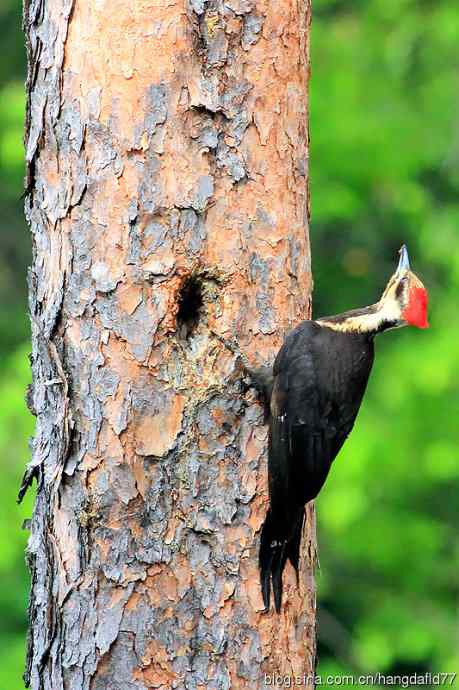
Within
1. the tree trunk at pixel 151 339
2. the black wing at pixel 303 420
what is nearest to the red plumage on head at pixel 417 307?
the black wing at pixel 303 420

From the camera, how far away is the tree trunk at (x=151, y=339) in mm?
3818

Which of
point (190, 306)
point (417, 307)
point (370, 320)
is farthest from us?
point (370, 320)

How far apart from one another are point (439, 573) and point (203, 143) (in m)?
6.23

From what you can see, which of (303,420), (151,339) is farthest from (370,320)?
(151,339)

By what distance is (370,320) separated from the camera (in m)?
4.60

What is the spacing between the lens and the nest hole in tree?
3.91 meters

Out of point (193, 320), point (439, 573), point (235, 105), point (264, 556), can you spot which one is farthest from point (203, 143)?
point (439, 573)

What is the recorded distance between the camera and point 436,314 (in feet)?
28.6

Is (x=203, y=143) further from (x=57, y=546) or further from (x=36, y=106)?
(x=57, y=546)

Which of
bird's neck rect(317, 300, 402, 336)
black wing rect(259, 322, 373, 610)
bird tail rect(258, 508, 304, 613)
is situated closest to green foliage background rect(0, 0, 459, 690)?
bird's neck rect(317, 300, 402, 336)

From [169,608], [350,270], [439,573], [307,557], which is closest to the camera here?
[169,608]

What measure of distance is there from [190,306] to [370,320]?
949mm

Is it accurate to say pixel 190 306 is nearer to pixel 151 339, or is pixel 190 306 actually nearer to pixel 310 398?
pixel 151 339

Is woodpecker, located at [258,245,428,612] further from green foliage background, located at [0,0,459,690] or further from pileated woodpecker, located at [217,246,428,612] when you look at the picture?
green foliage background, located at [0,0,459,690]
